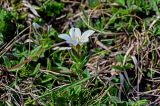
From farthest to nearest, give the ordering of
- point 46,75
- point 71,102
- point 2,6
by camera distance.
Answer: point 2,6 < point 46,75 < point 71,102

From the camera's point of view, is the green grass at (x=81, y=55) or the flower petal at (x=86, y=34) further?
the flower petal at (x=86, y=34)

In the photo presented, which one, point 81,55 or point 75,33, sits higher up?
point 75,33

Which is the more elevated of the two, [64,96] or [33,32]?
[33,32]

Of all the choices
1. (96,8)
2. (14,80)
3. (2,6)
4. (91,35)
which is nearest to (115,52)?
(91,35)

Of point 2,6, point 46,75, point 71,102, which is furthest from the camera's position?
point 2,6

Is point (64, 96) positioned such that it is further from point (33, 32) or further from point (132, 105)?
point (33, 32)

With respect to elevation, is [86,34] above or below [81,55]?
above

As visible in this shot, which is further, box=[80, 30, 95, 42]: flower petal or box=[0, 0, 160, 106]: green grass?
A: box=[80, 30, 95, 42]: flower petal

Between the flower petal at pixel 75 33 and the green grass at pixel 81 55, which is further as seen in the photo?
the flower petal at pixel 75 33

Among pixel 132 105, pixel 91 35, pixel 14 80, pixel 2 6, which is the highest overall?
pixel 2 6

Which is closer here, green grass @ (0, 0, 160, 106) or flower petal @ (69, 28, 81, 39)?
green grass @ (0, 0, 160, 106)

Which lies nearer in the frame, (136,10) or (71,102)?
(71,102)
